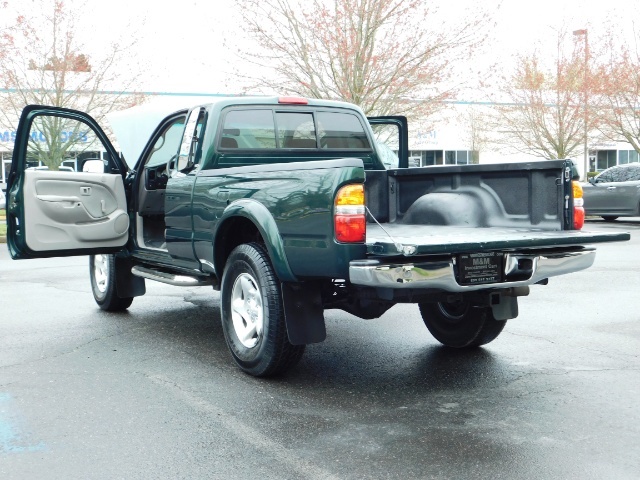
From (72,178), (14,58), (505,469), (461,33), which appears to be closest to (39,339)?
(72,178)

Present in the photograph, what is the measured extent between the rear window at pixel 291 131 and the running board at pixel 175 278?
109cm

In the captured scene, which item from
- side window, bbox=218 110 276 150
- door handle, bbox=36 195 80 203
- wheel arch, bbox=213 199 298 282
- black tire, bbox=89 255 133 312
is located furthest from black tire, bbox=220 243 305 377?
black tire, bbox=89 255 133 312

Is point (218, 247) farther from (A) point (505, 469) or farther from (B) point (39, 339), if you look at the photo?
(A) point (505, 469)

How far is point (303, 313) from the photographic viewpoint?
197 inches

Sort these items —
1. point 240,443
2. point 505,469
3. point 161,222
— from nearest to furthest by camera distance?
point 505,469, point 240,443, point 161,222

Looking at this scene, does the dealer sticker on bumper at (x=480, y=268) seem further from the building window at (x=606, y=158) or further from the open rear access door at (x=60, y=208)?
Result: the building window at (x=606, y=158)

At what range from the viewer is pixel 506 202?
17.7ft

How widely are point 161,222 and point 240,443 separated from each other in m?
4.07

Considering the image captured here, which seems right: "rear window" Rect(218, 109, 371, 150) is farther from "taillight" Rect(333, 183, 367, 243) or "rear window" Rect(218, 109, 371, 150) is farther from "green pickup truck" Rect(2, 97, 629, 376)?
"taillight" Rect(333, 183, 367, 243)

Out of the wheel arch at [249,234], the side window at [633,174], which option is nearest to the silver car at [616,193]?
the side window at [633,174]

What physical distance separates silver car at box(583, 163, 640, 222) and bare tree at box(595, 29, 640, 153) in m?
9.73

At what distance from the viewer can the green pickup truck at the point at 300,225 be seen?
15.0 ft

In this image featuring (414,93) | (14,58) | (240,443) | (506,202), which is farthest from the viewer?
(14,58)

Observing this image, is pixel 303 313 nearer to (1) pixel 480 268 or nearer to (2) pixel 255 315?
(2) pixel 255 315
